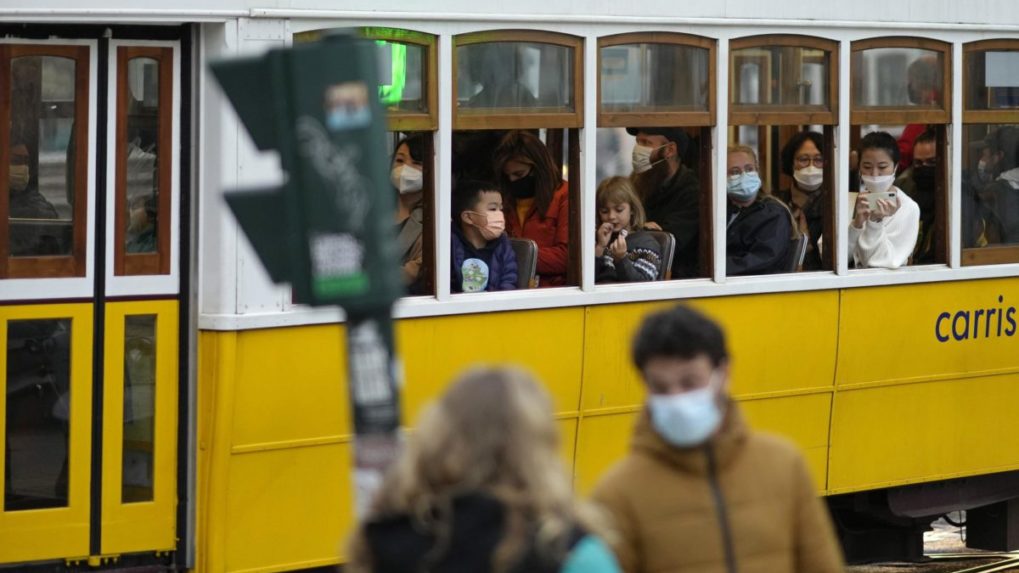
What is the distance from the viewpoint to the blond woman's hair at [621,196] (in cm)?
752

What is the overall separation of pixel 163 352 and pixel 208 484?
1.50 feet

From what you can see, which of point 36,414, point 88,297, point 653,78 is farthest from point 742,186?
point 36,414

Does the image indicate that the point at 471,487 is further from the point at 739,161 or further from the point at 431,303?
the point at 739,161

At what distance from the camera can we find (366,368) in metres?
3.19

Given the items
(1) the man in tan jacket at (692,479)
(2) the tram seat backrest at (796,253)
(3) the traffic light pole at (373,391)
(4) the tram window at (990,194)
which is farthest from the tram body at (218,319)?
(3) the traffic light pole at (373,391)

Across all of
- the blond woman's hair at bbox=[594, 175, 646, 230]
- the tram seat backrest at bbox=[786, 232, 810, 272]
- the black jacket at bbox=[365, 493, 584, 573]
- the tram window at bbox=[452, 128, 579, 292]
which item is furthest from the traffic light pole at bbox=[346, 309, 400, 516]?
the tram seat backrest at bbox=[786, 232, 810, 272]

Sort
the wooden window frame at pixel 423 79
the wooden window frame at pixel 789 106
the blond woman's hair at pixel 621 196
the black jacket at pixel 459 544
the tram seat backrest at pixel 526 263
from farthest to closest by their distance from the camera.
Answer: the wooden window frame at pixel 789 106 < the blond woman's hair at pixel 621 196 < the tram seat backrest at pixel 526 263 < the wooden window frame at pixel 423 79 < the black jacket at pixel 459 544

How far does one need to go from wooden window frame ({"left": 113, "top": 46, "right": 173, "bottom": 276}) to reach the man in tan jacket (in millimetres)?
3003

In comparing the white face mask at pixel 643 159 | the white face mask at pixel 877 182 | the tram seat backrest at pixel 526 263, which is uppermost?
the white face mask at pixel 643 159

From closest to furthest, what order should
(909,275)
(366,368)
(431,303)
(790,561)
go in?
1. (366,368)
2. (790,561)
3. (431,303)
4. (909,275)

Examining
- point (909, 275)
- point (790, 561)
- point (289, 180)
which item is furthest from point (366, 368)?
point (909, 275)

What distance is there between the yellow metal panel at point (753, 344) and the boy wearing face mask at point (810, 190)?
35 cm

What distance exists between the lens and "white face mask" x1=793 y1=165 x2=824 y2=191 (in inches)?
324

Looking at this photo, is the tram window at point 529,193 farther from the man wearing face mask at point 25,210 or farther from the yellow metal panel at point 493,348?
the man wearing face mask at point 25,210
